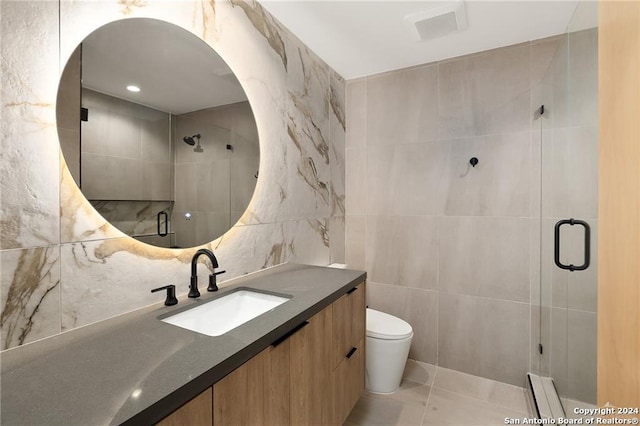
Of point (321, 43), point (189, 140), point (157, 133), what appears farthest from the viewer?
point (321, 43)

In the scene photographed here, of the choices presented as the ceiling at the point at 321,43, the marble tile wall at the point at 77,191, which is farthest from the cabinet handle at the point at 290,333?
the ceiling at the point at 321,43

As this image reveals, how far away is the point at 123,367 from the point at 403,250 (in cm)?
217

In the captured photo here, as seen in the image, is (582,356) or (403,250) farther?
(403,250)

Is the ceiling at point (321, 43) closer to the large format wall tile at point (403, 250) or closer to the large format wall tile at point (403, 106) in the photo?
the large format wall tile at point (403, 106)

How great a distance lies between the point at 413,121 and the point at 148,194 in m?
2.06

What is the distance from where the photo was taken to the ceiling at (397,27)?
5.84ft

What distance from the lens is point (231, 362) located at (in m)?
0.81

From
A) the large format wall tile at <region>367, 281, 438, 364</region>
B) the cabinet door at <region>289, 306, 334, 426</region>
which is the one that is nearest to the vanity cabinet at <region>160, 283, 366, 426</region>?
the cabinet door at <region>289, 306, 334, 426</region>

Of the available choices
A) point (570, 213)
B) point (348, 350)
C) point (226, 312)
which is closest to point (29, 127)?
point (226, 312)

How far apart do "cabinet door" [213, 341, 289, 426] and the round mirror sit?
67 cm

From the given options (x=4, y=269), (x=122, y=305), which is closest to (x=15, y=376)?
(x=4, y=269)

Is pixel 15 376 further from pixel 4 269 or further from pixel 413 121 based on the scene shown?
pixel 413 121

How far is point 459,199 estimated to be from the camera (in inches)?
93.3

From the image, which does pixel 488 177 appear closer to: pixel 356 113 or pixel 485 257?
pixel 485 257
